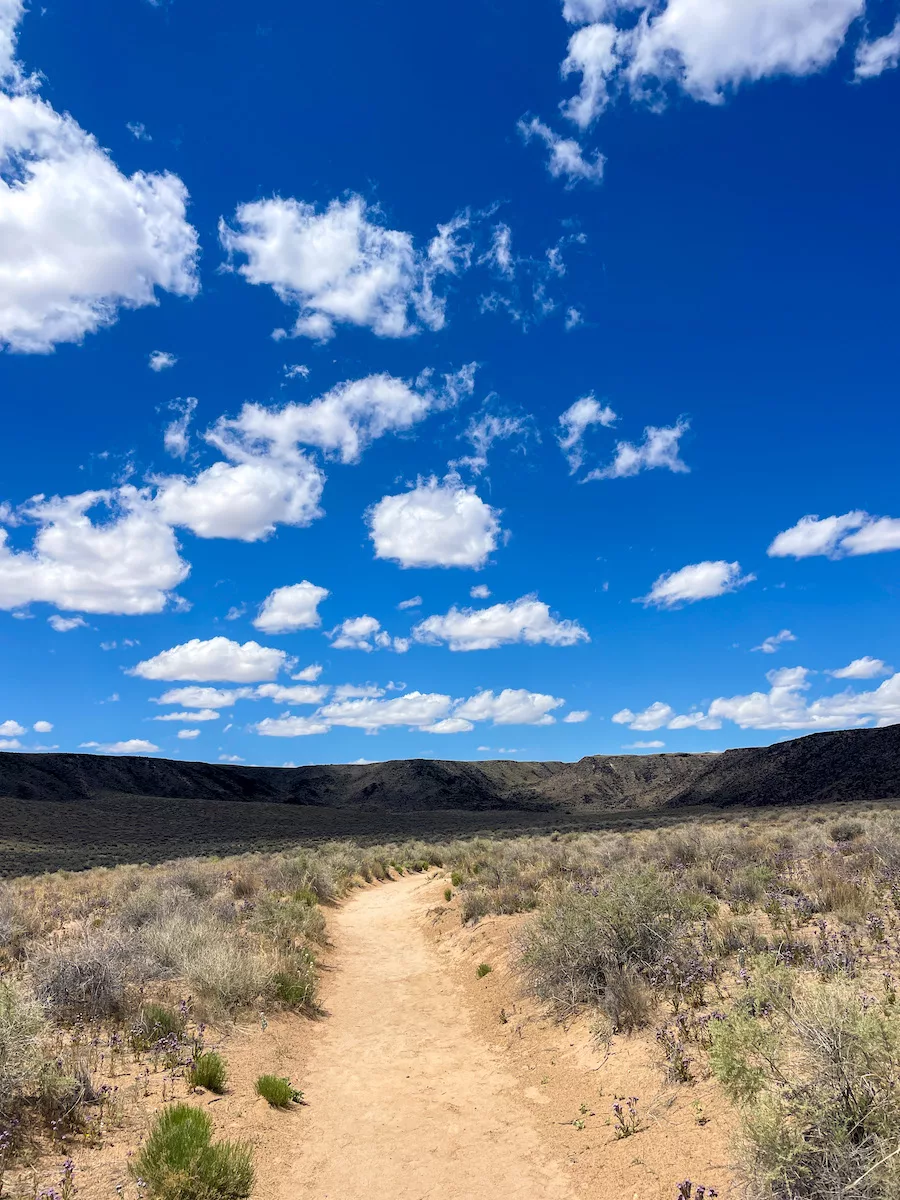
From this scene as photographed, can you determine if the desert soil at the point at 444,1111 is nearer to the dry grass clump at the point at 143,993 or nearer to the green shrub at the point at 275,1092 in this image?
the green shrub at the point at 275,1092

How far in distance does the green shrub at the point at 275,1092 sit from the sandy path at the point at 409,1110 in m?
0.24

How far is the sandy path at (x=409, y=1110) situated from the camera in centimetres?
519

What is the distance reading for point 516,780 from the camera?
439 feet

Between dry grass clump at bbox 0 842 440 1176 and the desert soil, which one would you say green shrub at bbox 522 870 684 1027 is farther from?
dry grass clump at bbox 0 842 440 1176

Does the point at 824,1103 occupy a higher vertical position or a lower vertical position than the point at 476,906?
higher

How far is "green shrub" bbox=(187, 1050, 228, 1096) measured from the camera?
254 inches

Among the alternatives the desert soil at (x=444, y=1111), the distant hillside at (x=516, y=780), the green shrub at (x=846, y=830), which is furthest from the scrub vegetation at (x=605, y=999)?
the distant hillside at (x=516, y=780)

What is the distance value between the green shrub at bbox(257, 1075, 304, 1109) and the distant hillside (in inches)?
2973

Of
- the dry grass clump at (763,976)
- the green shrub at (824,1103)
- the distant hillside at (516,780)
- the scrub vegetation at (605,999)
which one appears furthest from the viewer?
the distant hillside at (516,780)

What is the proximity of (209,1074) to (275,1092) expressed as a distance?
2.22 feet

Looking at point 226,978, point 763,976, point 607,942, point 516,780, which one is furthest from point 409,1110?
point 516,780

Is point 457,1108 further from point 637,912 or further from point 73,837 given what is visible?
point 73,837

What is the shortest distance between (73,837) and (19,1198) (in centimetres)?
5183

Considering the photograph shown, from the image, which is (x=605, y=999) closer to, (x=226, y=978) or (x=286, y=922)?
(x=226, y=978)
